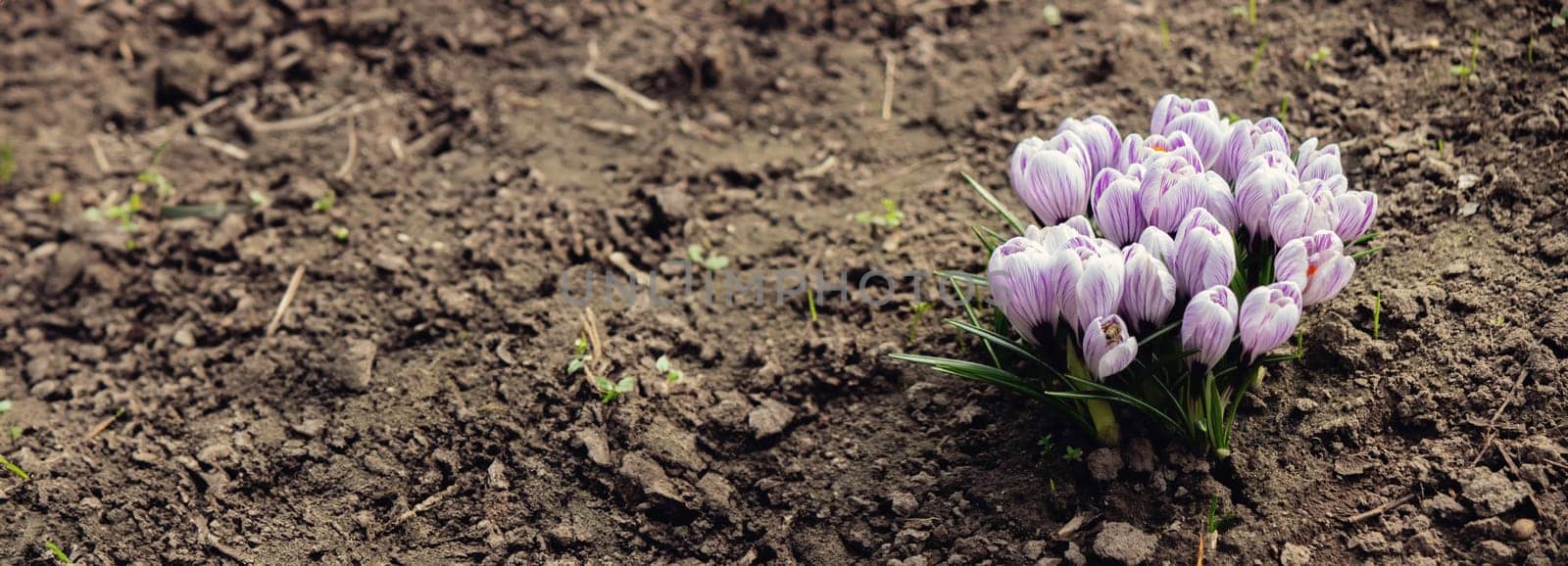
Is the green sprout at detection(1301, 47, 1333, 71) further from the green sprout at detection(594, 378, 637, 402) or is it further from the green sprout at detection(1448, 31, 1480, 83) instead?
the green sprout at detection(594, 378, 637, 402)

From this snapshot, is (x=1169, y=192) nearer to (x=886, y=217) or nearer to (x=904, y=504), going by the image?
(x=904, y=504)

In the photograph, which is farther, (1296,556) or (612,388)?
(612,388)

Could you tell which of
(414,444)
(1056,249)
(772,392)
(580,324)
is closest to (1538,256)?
(1056,249)

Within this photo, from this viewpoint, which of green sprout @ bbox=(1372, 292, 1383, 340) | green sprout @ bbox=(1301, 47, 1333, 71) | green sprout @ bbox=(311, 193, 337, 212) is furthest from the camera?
green sprout @ bbox=(311, 193, 337, 212)

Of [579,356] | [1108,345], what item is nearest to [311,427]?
[579,356]

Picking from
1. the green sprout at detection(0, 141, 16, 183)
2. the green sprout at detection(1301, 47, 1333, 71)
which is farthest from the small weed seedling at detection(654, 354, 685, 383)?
the green sprout at detection(0, 141, 16, 183)

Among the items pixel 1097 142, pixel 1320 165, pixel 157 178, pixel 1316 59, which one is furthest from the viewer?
pixel 157 178
